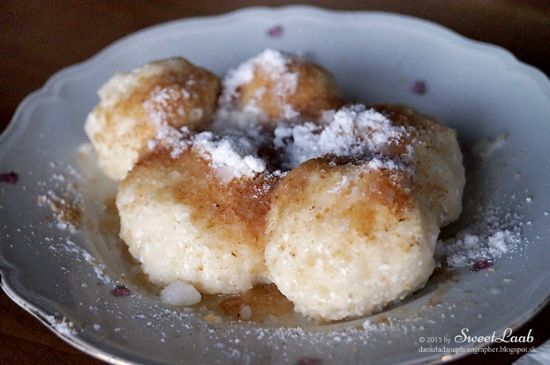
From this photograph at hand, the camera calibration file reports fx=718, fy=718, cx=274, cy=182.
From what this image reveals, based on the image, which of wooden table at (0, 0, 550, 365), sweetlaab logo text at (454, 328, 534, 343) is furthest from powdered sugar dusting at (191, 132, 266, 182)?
wooden table at (0, 0, 550, 365)

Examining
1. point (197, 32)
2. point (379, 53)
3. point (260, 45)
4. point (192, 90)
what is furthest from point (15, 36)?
point (379, 53)

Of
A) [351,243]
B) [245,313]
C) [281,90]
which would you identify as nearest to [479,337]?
[351,243]

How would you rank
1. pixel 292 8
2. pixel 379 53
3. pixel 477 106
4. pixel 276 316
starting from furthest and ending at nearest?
pixel 292 8 → pixel 379 53 → pixel 477 106 → pixel 276 316

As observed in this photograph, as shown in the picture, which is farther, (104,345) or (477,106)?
(477,106)

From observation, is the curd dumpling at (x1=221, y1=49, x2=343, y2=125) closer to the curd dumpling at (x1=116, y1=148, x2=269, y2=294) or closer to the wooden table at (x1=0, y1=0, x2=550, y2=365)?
the curd dumpling at (x1=116, y1=148, x2=269, y2=294)

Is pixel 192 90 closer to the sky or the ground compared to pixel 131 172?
closer to the sky

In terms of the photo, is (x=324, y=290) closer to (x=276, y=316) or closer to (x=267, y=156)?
(x=276, y=316)

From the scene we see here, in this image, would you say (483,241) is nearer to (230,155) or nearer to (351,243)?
(351,243)
